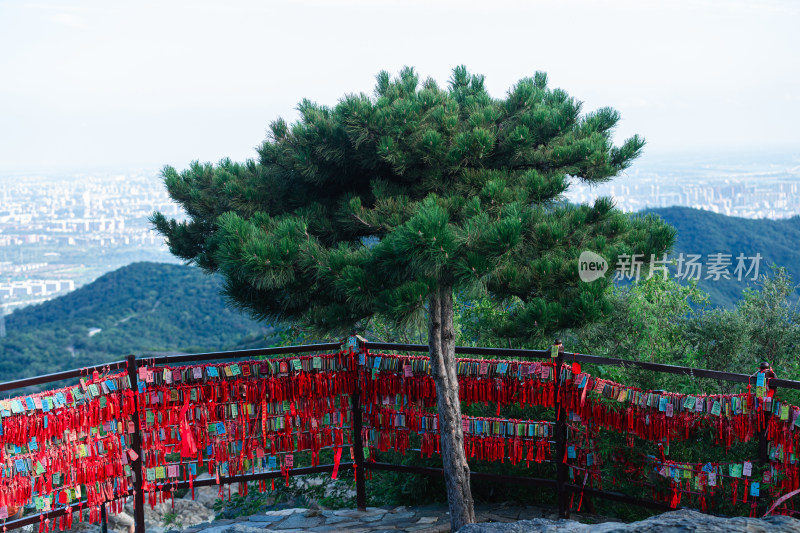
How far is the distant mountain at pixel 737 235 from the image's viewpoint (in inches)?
994

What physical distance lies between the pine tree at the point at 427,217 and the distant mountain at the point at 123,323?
68.0 feet

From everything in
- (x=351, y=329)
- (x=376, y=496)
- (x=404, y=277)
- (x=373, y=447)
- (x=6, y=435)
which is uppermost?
(x=404, y=277)

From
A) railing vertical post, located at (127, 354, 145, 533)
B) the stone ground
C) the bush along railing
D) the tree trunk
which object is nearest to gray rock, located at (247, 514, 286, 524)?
the stone ground

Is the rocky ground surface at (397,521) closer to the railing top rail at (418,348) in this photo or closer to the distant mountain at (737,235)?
the railing top rail at (418,348)

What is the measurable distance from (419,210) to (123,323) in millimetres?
31110

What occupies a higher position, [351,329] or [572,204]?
[572,204]

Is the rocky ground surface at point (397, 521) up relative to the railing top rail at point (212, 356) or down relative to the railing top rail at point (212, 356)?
down

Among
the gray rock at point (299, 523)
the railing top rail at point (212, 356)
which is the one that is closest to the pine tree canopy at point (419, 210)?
the railing top rail at point (212, 356)

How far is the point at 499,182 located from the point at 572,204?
0.81 m

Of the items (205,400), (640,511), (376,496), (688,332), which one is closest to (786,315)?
(688,332)

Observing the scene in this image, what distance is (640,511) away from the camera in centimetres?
568

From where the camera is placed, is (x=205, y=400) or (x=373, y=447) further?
(x=373, y=447)

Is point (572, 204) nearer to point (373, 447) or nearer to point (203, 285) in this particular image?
point (373, 447)

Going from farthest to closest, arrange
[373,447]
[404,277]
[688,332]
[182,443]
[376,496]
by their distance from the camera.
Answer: [688,332] < [376,496] < [373,447] < [182,443] < [404,277]
